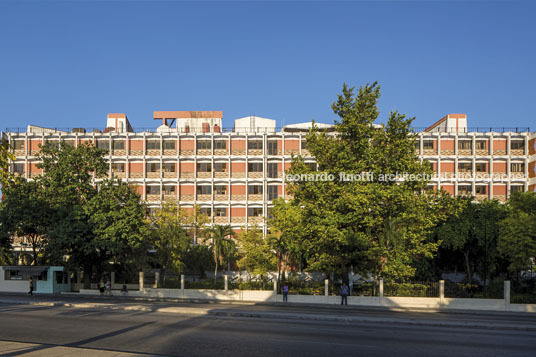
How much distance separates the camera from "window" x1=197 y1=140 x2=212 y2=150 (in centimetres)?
7025

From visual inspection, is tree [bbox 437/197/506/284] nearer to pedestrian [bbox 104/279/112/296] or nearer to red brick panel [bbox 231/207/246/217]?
red brick panel [bbox 231/207/246/217]

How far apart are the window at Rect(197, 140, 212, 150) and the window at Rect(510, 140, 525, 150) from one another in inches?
1881

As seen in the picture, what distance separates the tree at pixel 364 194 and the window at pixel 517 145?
41.3 m

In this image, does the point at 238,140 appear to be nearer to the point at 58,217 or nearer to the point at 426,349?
the point at 58,217

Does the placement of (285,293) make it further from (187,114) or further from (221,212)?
(187,114)

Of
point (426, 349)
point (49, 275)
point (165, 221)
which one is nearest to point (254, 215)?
point (165, 221)

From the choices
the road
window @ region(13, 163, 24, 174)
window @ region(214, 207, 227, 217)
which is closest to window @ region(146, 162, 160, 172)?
window @ region(214, 207, 227, 217)

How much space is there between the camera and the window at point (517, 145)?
223 ft

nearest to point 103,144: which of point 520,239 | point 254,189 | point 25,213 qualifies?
point 254,189

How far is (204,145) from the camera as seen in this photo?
70375 millimetres

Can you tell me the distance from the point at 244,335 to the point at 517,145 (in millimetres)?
65571

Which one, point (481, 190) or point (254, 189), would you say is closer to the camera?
point (481, 190)

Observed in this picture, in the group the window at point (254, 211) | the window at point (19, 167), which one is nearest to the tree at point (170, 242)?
the window at point (254, 211)

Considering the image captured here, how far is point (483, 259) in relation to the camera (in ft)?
147
